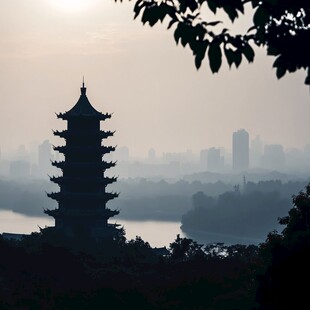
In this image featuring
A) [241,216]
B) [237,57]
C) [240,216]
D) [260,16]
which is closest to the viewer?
[260,16]

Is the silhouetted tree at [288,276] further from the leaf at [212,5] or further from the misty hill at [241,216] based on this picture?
the misty hill at [241,216]

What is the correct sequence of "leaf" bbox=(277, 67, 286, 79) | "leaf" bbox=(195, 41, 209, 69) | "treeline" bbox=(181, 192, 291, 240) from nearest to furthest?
"leaf" bbox=(195, 41, 209, 69)
"leaf" bbox=(277, 67, 286, 79)
"treeline" bbox=(181, 192, 291, 240)

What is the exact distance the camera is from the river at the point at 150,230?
119588mm

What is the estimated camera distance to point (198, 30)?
23.9ft

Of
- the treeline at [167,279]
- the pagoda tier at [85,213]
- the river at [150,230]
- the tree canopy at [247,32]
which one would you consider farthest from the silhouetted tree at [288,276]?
the river at [150,230]

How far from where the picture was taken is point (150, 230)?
5340 inches

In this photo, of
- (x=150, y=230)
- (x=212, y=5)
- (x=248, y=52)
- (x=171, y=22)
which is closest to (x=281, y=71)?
(x=248, y=52)

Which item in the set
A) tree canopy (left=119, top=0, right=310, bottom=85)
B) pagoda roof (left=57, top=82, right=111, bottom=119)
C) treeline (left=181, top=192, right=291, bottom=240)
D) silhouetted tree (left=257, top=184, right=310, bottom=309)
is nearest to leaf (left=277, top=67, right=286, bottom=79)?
tree canopy (left=119, top=0, right=310, bottom=85)

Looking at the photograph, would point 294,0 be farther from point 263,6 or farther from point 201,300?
point 201,300

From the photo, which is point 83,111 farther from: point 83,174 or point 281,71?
point 281,71

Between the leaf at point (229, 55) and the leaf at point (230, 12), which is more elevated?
the leaf at point (230, 12)

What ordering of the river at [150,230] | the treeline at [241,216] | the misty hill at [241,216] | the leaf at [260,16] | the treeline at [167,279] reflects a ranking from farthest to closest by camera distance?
1. the treeline at [241,216]
2. the misty hill at [241,216]
3. the river at [150,230]
4. the treeline at [167,279]
5. the leaf at [260,16]

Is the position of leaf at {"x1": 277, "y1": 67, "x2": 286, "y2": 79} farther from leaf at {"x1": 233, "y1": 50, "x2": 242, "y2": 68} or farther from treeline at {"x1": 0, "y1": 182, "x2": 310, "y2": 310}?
treeline at {"x1": 0, "y1": 182, "x2": 310, "y2": 310}

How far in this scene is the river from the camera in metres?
120
